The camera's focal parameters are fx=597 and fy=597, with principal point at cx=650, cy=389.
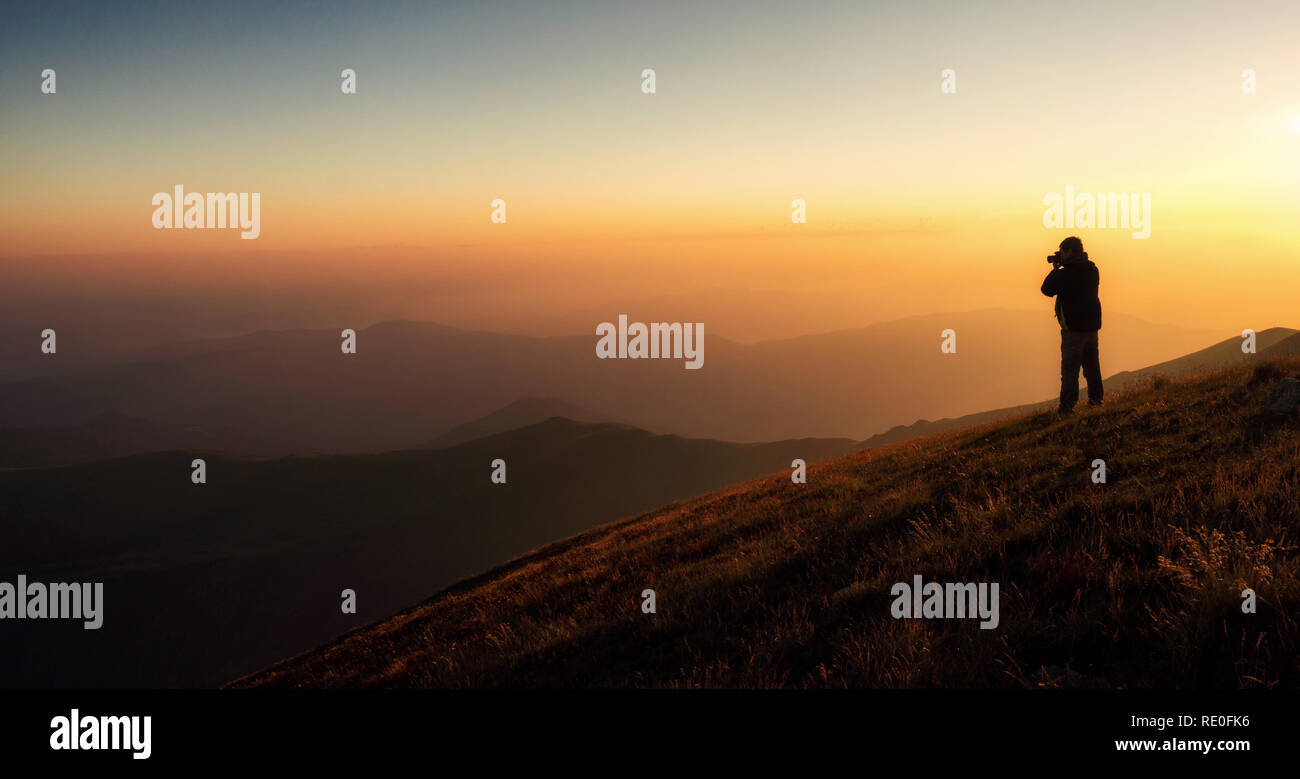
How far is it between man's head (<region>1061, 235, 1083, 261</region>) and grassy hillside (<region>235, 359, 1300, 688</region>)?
324 centimetres

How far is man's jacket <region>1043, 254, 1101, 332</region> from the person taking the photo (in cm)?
1259

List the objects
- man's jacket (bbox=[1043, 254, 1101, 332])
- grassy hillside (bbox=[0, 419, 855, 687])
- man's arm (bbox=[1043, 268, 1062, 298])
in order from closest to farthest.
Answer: man's jacket (bbox=[1043, 254, 1101, 332]), man's arm (bbox=[1043, 268, 1062, 298]), grassy hillside (bbox=[0, 419, 855, 687])

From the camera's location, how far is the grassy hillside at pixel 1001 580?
3.81 metres

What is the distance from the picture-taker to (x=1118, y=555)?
5.03 m

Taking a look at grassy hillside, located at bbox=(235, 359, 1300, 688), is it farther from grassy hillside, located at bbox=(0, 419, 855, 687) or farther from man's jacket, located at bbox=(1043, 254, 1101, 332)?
grassy hillside, located at bbox=(0, 419, 855, 687)

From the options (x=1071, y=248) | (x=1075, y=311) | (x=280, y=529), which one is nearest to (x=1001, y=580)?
(x=1075, y=311)

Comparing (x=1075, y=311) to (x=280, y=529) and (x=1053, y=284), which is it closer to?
(x=1053, y=284)

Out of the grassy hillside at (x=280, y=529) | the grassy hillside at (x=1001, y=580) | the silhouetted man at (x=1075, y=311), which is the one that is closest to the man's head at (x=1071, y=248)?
the silhouetted man at (x=1075, y=311)

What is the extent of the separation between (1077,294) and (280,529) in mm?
165790

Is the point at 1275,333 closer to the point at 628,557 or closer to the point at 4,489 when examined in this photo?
the point at 628,557

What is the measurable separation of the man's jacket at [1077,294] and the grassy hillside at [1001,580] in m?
1.91

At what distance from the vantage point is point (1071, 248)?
1277cm

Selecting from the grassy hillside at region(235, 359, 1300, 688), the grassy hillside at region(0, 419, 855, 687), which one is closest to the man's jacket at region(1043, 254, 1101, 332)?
the grassy hillside at region(235, 359, 1300, 688)
